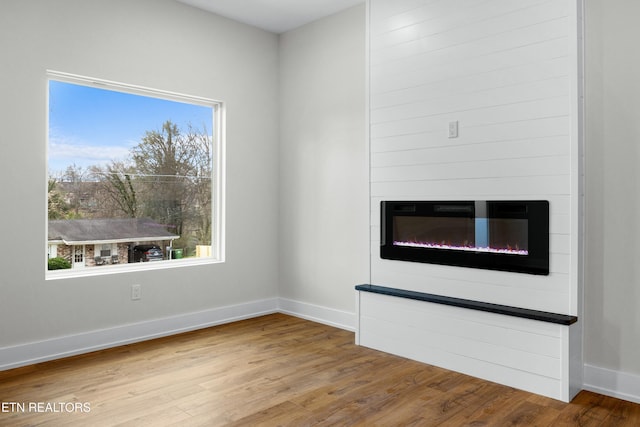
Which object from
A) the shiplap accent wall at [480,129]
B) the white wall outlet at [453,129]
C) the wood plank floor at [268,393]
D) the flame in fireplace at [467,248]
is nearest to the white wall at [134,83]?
the wood plank floor at [268,393]

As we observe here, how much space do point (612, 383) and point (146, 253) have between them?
348 cm

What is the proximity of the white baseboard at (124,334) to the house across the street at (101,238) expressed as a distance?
1.82 feet

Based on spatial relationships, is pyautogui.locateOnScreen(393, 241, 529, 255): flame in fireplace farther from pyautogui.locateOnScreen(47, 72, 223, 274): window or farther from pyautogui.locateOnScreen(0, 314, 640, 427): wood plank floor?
pyautogui.locateOnScreen(47, 72, 223, 274): window

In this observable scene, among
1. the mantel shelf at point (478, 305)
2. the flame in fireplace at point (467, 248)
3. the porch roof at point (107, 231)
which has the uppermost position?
the porch roof at point (107, 231)

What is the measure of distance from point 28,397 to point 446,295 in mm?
2635

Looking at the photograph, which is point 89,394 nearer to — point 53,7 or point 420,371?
point 420,371

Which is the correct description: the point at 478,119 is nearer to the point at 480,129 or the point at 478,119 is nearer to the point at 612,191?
the point at 480,129

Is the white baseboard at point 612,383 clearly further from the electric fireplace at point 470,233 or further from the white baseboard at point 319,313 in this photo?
the white baseboard at point 319,313

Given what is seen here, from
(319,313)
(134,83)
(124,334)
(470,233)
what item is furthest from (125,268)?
(470,233)

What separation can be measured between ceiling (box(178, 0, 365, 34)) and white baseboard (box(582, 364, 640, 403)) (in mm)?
3278

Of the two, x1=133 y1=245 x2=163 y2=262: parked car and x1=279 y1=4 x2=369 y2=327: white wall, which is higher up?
x1=279 y1=4 x2=369 y2=327: white wall

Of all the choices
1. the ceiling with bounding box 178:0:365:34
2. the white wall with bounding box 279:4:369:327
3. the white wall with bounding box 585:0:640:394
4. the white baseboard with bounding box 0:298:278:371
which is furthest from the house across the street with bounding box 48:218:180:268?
the white wall with bounding box 585:0:640:394

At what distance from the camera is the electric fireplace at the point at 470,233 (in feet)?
9.09

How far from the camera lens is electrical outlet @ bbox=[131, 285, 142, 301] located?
371 centimetres
